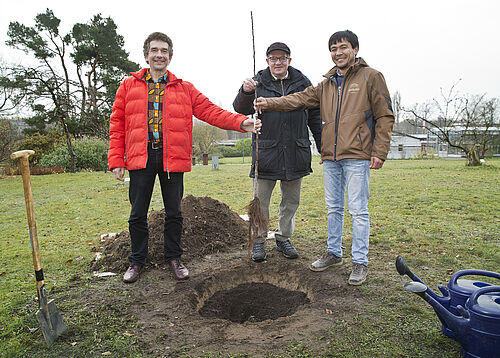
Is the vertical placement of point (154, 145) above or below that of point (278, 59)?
below

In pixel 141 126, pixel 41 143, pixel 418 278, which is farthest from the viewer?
pixel 41 143

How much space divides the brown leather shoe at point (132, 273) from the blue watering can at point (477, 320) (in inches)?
108

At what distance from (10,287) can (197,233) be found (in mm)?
2246

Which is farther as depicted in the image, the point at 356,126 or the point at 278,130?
the point at 278,130

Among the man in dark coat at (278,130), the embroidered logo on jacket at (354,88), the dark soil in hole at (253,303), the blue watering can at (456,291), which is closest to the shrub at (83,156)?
the man in dark coat at (278,130)

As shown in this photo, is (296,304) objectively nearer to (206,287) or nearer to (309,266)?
(309,266)

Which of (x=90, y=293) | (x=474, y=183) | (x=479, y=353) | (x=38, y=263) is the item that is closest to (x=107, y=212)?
(x=90, y=293)

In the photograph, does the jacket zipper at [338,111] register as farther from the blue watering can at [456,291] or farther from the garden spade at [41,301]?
the garden spade at [41,301]

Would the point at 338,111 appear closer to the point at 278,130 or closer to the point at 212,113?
the point at 278,130

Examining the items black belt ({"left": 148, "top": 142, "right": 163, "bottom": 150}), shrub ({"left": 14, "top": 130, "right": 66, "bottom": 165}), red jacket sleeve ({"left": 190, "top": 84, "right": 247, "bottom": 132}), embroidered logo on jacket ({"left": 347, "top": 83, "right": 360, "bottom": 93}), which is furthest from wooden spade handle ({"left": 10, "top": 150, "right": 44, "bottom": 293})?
shrub ({"left": 14, "top": 130, "right": 66, "bottom": 165})

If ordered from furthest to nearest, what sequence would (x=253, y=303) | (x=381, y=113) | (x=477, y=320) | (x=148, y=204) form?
(x=148, y=204)
(x=253, y=303)
(x=381, y=113)
(x=477, y=320)

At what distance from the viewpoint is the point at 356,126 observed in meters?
3.43

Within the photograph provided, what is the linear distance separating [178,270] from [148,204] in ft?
2.68

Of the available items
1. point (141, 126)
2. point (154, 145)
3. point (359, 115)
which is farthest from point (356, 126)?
point (141, 126)
